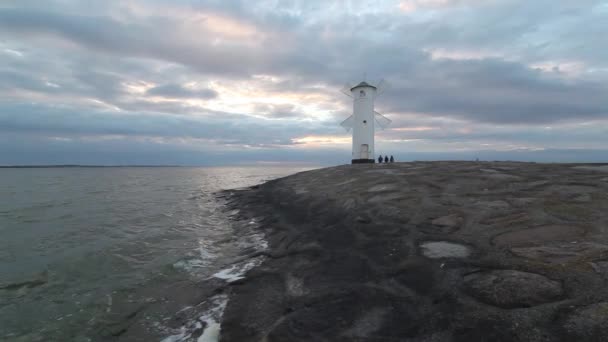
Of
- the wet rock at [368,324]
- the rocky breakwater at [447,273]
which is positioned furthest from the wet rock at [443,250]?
the wet rock at [368,324]

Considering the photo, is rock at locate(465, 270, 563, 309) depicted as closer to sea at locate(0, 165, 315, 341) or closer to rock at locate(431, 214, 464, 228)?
rock at locate(431, 214, 464, 228)

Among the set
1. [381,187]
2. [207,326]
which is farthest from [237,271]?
[381,187]

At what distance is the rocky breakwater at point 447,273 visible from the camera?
149 inches

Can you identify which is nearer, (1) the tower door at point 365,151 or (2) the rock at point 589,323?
(2) the rock at point 589,323

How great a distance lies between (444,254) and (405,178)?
327 inches

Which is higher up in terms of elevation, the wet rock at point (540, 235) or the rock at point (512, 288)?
the wet rock at point (540, 235)

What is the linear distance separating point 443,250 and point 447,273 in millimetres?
1006

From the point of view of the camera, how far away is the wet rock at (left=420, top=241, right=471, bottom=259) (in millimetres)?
5734

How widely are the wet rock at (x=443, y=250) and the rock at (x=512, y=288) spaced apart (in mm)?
901

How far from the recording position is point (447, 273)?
511 cm

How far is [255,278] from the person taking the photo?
23.0 feet

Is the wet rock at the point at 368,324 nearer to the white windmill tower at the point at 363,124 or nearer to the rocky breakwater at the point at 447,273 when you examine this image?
the rocky breakwater at the point at 447,273

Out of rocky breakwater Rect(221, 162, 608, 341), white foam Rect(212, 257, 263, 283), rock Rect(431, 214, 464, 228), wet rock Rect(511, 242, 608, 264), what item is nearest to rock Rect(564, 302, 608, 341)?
rocky breakwater Rect(221, 162, 608, 341)

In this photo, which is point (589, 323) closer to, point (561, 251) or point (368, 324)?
point (561, 251)
